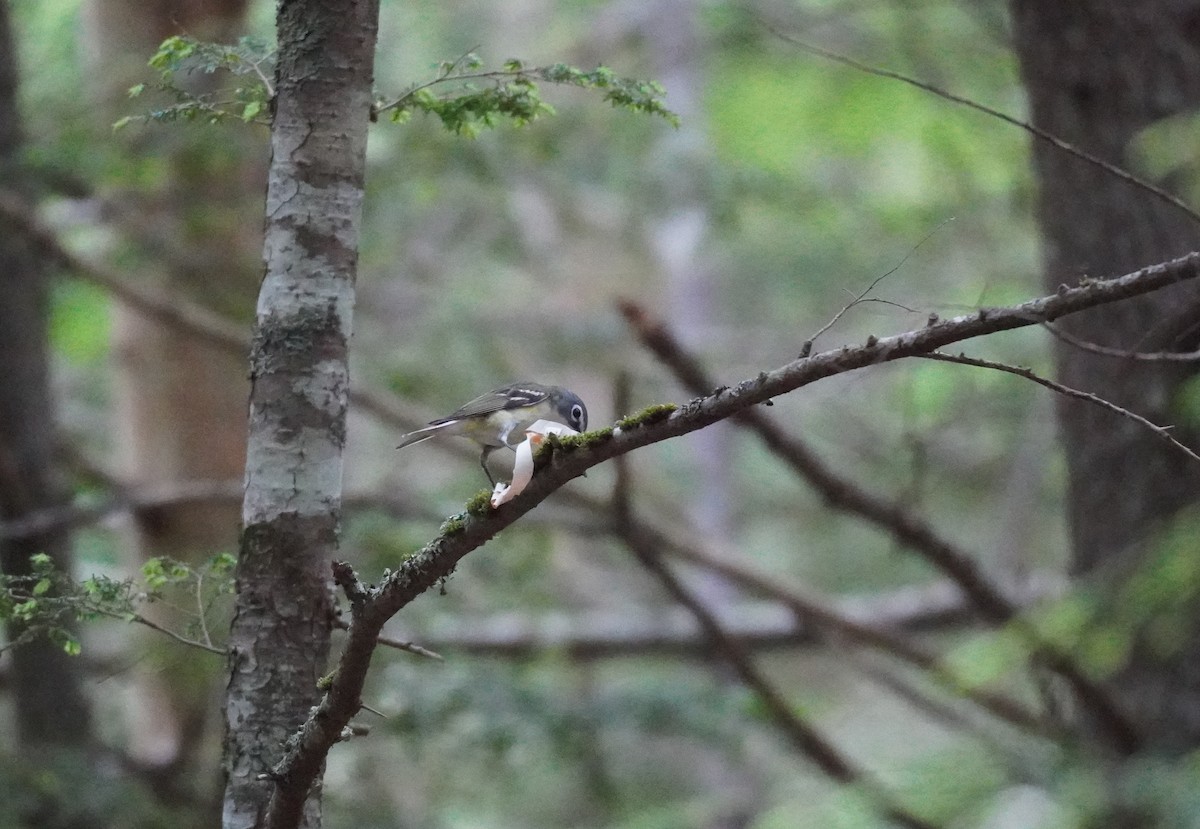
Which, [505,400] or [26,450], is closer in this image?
[505,400]

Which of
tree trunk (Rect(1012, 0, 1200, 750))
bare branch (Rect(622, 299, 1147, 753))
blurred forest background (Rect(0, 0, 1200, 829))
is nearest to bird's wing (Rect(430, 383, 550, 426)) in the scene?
blurred forest background (Rect(0, 0, 1200, 829))

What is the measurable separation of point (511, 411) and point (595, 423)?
10056 millimetres

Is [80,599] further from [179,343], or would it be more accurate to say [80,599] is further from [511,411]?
[179,343]

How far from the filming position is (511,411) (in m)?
2.52

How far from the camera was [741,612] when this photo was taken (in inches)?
342

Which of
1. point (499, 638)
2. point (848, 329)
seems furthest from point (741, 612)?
point (848, 329)

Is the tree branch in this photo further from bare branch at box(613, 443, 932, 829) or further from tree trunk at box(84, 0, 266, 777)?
tree trunk at box(84, 0, 266, 777)

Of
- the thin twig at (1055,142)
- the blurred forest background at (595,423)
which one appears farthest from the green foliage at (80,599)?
the thin twig at (1055,142)

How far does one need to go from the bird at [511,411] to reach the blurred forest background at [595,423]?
7.4 inches

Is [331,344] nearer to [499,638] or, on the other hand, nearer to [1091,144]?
[1091,144]

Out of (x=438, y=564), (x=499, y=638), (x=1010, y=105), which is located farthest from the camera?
(x=1010, y=105)

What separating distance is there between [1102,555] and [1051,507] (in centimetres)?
529

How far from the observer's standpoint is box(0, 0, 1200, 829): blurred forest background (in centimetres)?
468

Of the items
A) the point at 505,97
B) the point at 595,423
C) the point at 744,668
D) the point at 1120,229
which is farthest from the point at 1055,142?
the point at 595,423
